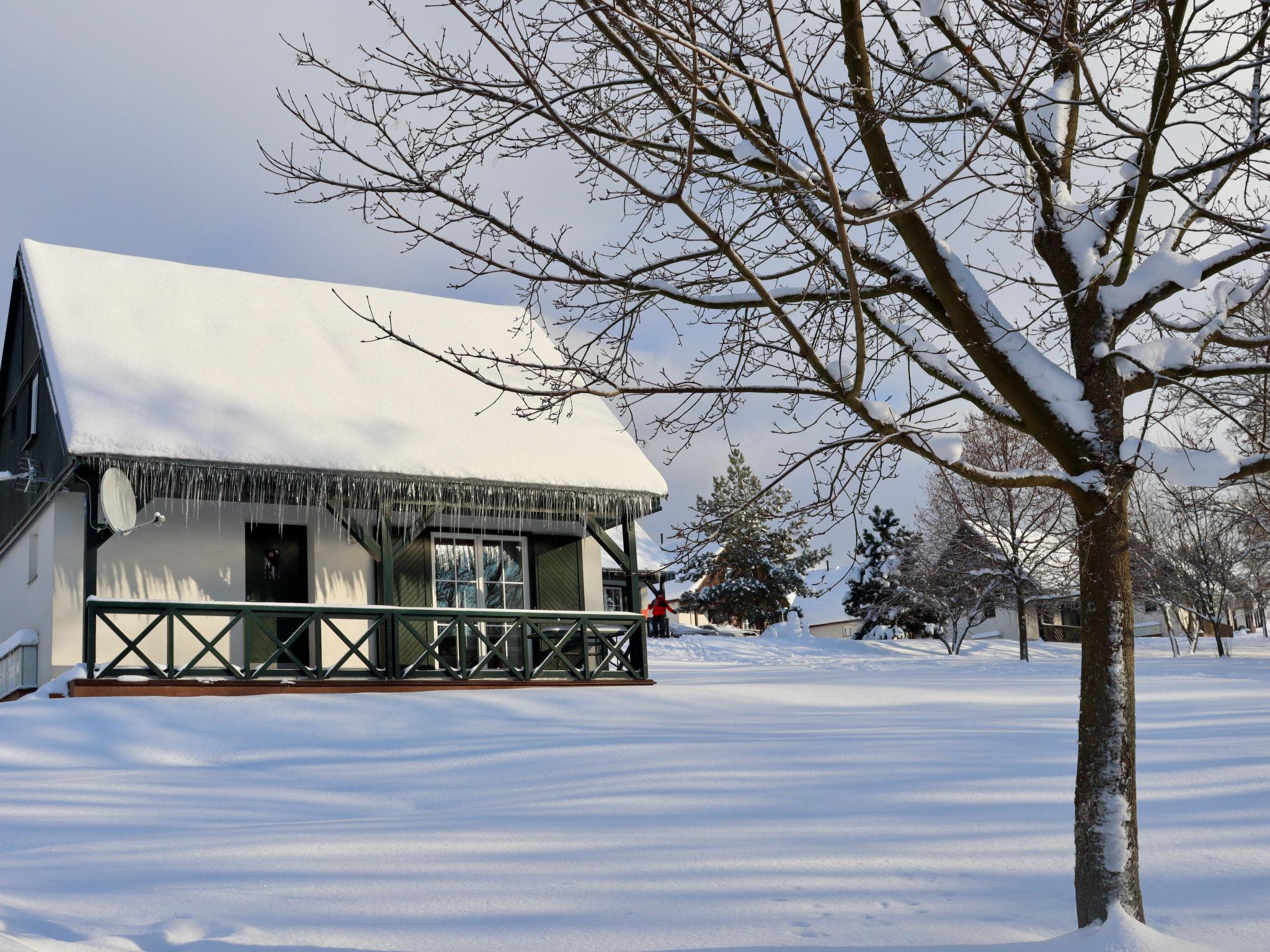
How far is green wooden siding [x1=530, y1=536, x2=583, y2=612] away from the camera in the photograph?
1514 centimetres

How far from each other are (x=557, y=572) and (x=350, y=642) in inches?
134

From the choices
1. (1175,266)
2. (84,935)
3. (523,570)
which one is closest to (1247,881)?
(1175,266)

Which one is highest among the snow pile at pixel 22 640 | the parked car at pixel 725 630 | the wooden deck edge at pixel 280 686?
the snow pile at pixel 22 640

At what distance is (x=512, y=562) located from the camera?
1513cm

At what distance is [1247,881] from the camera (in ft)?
16.2

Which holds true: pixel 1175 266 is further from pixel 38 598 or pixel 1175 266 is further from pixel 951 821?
pixel 38 598

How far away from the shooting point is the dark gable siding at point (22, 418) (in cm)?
1289

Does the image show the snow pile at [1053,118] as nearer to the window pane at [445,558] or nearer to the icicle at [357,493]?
the icicle at [357,493]

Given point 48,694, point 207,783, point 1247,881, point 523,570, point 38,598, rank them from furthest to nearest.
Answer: point 523,570
point 38,598
point 48,694
point 207,783
point 1247,881

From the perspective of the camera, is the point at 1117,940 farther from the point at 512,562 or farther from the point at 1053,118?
the point at 512,562

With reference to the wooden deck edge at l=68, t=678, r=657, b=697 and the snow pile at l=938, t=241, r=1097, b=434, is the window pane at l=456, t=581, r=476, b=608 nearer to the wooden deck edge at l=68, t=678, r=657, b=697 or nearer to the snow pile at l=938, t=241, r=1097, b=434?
the wooden deck edge at l=68, t=678, r=657, b=697

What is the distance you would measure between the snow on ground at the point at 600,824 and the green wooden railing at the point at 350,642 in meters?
0.97

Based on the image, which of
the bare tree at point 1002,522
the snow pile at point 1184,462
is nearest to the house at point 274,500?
the snow pile at point 1184,462

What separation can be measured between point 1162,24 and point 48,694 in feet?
36.4
